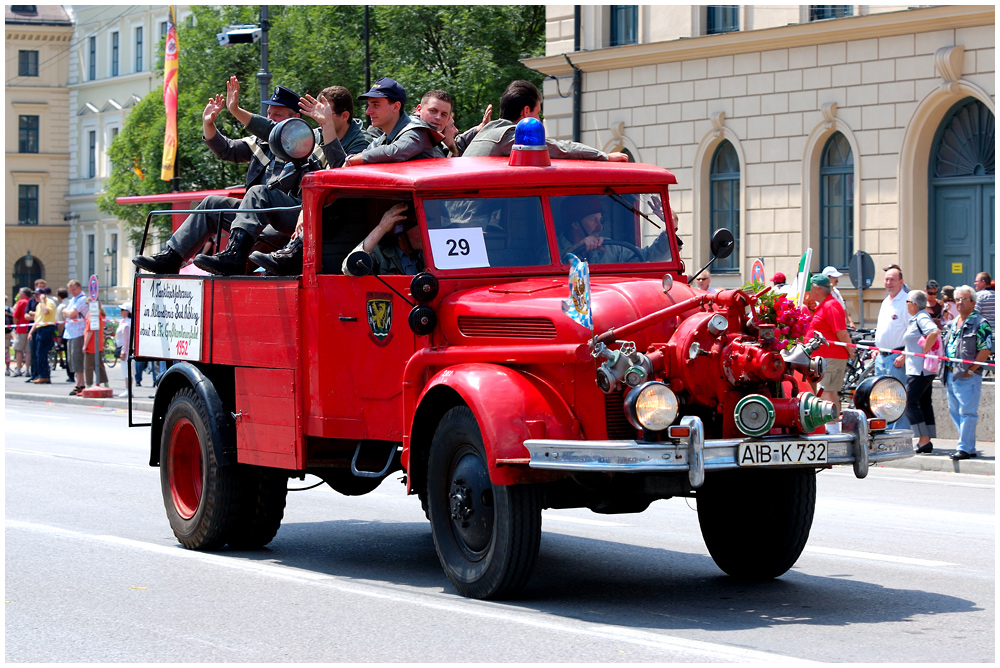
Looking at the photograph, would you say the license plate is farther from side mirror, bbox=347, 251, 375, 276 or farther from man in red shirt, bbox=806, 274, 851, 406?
man in red shirt, bbox=806, 274, 851, 406

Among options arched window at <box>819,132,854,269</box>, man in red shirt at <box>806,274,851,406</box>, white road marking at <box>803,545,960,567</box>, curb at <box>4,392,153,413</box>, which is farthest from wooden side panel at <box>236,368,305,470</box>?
arched window at <box>819,132,854,269</box>

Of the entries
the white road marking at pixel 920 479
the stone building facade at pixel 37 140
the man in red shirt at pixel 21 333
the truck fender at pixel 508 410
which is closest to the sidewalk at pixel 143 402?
the white road marking at pixel 920 479

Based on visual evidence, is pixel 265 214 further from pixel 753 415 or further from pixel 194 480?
pixel 753 415

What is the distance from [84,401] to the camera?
2730cm

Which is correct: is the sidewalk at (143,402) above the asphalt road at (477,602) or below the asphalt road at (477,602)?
above

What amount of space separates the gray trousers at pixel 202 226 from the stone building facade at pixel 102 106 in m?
58.4

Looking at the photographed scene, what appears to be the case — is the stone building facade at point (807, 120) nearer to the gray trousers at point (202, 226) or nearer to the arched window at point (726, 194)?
the arched window at point (726, 194)

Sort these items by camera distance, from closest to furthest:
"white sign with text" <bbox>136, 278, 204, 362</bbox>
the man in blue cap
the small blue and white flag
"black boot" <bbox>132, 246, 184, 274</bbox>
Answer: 1. the small blue and white flag
2. the man in blue cap
3. "white sign with text" <bbox>136, 278, 204, 362</bbox>
4. "black boot" <bbox>132, 246, 184, 274</bbox>

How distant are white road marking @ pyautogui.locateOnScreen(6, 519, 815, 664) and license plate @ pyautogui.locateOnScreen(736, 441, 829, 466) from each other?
939mm

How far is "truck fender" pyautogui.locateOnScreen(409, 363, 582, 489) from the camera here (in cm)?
739

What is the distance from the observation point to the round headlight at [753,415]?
24.3 feet

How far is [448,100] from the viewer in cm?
969

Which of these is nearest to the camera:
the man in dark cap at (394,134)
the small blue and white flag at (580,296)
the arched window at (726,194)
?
the small blue and white flag at (580,296)

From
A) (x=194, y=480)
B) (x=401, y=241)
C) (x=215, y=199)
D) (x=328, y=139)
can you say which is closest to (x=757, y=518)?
(x=401, y=241)
